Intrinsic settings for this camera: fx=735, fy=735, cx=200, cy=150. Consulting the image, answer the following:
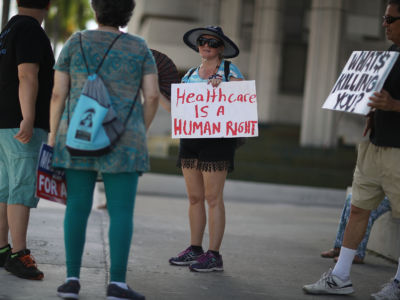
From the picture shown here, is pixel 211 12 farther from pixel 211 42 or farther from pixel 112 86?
pixel 112 86

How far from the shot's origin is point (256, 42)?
30438mm

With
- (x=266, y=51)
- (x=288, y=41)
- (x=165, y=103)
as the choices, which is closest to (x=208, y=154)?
(x=165, y=103)

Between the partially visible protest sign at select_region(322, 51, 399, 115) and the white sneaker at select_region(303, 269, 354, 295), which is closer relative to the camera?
the partially visible protest sign at select_region(322, 51, 399, 115)

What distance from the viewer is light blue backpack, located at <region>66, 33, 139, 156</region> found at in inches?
176

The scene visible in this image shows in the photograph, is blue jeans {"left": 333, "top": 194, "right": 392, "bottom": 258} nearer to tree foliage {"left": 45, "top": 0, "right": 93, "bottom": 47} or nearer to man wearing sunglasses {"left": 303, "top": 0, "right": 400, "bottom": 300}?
man wearing sunglasses {"left": 303, "top": 0, "right": 400, "bottom": 300}

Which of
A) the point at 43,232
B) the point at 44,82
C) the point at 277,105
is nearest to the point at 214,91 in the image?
the point at 44,82

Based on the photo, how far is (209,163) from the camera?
20.6 feet

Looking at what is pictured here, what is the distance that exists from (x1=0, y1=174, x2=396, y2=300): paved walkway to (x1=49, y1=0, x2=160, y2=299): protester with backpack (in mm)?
443

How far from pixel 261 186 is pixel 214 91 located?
10245 millimetres

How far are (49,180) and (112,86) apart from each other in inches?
28.8

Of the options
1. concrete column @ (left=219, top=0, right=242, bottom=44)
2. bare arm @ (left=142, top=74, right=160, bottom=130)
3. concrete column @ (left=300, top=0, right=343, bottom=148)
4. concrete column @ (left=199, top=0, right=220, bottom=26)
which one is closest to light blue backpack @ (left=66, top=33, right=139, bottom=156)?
bare arm @ (left=142, top=74, right=160, bottom=130)

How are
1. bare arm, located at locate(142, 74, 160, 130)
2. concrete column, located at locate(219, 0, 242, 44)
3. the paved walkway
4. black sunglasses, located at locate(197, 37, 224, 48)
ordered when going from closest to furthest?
bare arm, located at locate(142, 74, 160, 130), the paved walkway, black sunglasses, located at locate(197, 37, 224, 48), concrete column, located at locate(219, 0, 242, 44)

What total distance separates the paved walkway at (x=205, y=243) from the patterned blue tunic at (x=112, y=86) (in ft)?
3.12

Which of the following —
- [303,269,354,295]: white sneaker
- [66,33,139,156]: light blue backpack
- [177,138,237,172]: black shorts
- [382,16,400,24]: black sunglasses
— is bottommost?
[303,269,354,295]: white sneaker
